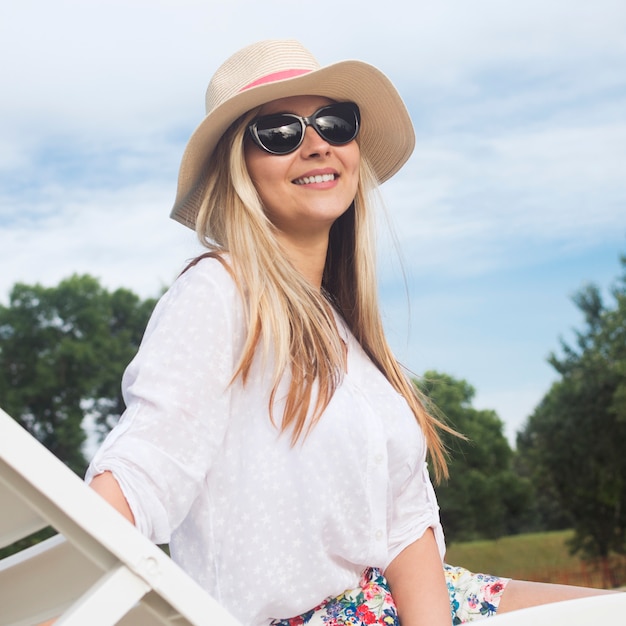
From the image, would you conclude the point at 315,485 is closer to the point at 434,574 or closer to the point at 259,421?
the point at 259,421

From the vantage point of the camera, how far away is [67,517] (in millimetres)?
1150

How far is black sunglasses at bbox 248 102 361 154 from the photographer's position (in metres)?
2.24

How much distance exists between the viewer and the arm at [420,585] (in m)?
2.04

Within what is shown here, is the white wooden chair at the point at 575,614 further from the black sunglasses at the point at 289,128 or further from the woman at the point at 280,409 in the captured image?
the black sunglasses at the point at 289,128

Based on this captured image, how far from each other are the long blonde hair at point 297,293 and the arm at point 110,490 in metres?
0.41

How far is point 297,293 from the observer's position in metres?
2.12

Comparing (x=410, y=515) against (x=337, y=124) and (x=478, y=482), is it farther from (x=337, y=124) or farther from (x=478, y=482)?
(x=478, y=482)

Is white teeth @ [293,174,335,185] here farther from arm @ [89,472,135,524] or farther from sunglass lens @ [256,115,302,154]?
arm @ [89,472,135,524]

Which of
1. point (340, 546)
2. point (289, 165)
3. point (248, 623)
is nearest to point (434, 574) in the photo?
point (340, 546)

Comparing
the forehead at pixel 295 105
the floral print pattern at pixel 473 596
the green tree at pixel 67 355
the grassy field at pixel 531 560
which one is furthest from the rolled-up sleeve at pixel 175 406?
the grassy field at pixel 531 560

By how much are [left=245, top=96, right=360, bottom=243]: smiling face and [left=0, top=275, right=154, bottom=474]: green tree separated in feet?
→ 67.8

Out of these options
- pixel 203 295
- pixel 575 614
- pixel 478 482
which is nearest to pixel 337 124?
pixel 203 295

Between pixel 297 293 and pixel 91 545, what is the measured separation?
1056 millimetres

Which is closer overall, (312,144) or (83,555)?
(83,555)
